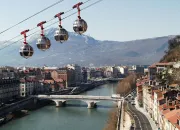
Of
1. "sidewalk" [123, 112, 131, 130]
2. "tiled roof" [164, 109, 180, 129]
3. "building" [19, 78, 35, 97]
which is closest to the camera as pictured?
"tiled roof" [164, 109, 180, 129]

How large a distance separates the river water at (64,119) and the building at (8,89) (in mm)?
3374

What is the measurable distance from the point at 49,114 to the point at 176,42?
20933mm

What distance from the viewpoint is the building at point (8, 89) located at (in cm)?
2978

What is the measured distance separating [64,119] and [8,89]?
344 inches

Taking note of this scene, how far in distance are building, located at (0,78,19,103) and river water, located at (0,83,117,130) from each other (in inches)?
133

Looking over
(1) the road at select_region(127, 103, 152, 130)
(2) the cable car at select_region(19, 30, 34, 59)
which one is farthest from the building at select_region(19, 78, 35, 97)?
(2) the cable car at select_region(19, 30, 34, 59)

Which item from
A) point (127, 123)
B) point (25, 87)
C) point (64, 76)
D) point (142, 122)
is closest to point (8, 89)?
point (25, 87)

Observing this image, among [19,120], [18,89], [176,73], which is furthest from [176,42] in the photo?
[19,120]

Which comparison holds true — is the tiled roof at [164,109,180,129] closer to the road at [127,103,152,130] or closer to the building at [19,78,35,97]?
the road at [127,103,152,130]

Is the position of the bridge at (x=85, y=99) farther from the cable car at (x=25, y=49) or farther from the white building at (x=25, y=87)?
the cable car at (x=25, y=49)

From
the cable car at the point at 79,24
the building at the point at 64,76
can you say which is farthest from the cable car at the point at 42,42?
the building at the point at 64,76

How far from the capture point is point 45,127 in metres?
21.6

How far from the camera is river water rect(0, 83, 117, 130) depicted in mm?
21719

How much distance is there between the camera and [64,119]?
24.6 meters
